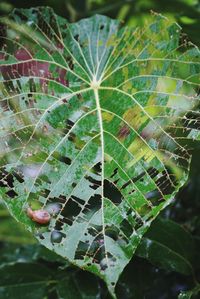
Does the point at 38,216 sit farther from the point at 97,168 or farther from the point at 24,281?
the point at 24,281

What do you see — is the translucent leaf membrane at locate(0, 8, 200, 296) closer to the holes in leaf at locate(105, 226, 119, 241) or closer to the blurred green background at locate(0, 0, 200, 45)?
the holes in leaf at locate(105, 226, 119, 241)

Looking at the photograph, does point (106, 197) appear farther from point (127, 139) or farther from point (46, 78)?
point (46, 78)

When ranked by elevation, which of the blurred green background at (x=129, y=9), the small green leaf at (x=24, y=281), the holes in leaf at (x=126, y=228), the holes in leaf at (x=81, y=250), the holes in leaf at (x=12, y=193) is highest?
the blurred green background at (x=129, y=9)

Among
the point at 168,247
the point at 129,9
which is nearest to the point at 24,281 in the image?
the point at 168,247

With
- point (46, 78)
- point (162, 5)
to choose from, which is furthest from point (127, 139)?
point (162, 5)

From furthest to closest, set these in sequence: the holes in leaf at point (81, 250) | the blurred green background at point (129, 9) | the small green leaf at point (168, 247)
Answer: the blurred green background at point (129, 9)
the small green leaf at point (168, 247)
the holes in leaf at point (81, 250)

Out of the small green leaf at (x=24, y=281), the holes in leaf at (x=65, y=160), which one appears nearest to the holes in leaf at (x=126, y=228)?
the holes in leaf at (x=65, y=160)

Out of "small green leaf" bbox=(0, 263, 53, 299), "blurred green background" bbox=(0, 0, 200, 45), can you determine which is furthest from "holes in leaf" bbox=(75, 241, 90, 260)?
"blurred green background" bbox=(0, 0, 200, 45)

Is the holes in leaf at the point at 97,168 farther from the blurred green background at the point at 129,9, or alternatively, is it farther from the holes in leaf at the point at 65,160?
the blurred green background at the point at 129,9
